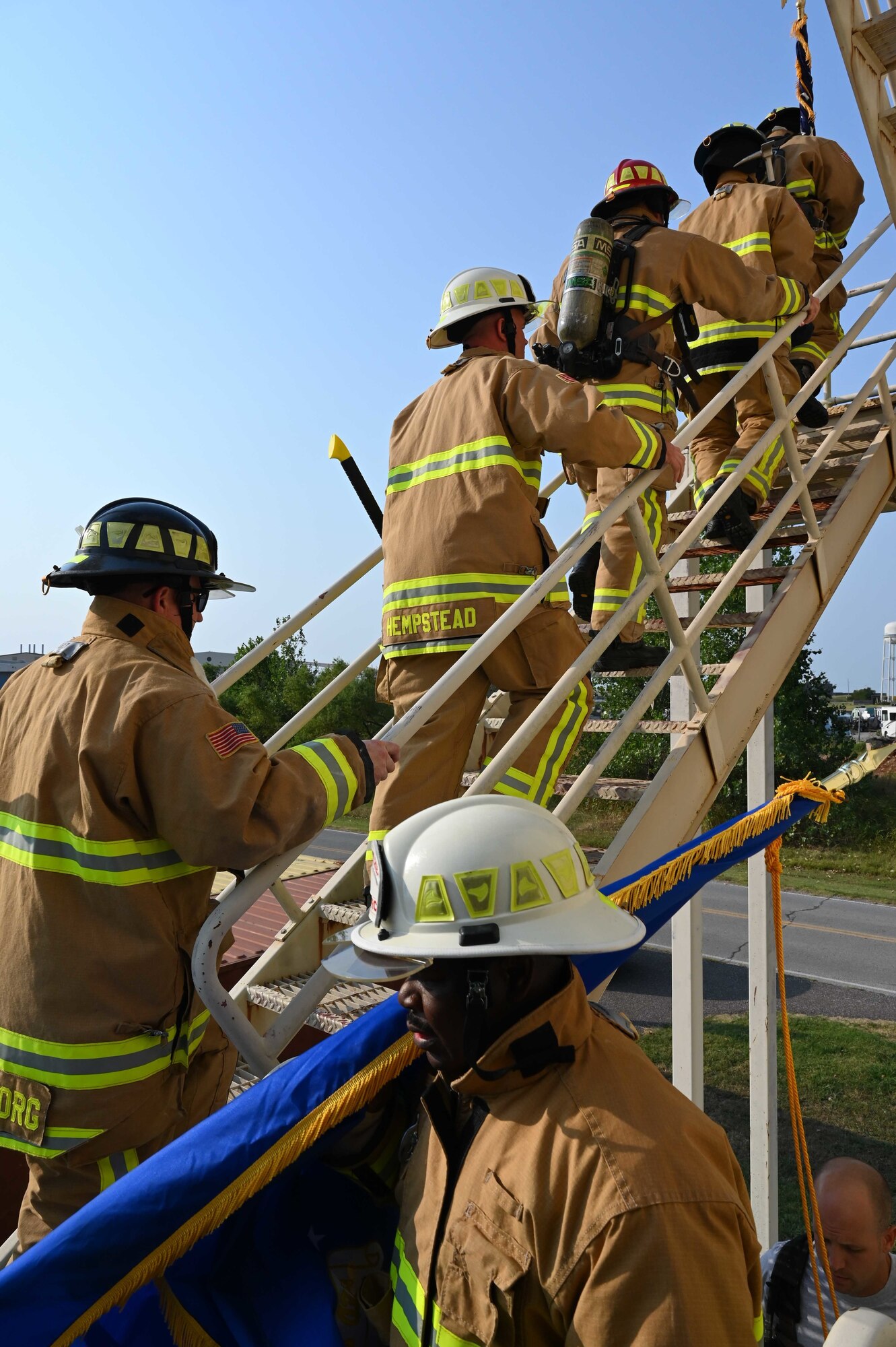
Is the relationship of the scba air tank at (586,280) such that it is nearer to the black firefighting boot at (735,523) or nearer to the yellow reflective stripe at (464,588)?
the black firefighting boot at (735,523)

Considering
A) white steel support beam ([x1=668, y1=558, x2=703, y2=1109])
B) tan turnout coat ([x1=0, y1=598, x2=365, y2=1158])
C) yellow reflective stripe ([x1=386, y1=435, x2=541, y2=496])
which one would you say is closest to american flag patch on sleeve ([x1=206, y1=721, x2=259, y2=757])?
tan turnout coat ([x1=0, y1=598, x2=365, y2=1158])

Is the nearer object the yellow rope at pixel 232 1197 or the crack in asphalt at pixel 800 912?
the yellow rope at pixel 232 1197

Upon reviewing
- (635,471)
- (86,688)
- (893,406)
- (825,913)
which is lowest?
(825,913)

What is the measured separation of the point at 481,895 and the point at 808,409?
455 cm

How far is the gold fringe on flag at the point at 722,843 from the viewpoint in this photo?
7.20 feet

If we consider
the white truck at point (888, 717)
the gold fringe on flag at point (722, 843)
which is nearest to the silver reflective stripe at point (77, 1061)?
the gold fringe on flag at point (722, 843)

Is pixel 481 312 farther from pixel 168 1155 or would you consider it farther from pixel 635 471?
pixel 168 1155

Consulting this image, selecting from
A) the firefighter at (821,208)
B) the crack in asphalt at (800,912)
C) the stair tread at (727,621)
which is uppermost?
the firefighter at (821,208)

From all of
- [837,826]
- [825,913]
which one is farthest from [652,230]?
[837,826]

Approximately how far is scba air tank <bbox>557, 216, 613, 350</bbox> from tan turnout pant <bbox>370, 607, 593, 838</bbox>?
4.22 feet

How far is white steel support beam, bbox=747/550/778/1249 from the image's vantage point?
205 inches

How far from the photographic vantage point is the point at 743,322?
168 inches

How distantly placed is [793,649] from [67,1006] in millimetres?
3316

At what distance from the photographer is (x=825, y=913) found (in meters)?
17.0
